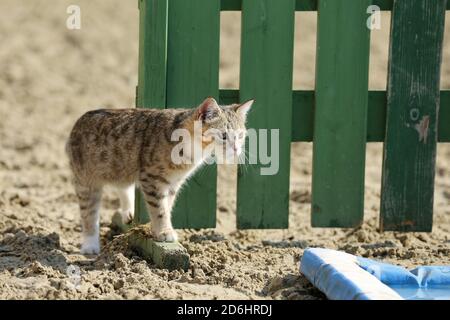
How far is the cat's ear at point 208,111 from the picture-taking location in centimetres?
558

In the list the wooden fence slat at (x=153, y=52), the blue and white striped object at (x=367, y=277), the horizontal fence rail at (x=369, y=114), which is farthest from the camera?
the horizontal fence rail at (x=369, y=114)

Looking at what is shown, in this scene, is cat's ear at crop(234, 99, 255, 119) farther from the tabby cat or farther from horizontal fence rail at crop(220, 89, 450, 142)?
horizontal fence rail at crop(220, 89, 450, 142)

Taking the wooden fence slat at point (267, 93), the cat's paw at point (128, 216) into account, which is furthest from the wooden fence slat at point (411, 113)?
the cat's paw at point (128, 216)

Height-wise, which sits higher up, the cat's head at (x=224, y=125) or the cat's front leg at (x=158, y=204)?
the cat's head at (x=224, y=125)

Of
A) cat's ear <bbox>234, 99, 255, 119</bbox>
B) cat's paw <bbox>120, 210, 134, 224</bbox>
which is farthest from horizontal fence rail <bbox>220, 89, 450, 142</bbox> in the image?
cat's paw <bbox>120, 210, 134, 224</bbox>

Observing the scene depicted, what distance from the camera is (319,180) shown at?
20.7 feet

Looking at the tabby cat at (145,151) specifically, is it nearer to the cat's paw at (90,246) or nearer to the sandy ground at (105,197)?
the cat's paw at (90,246)

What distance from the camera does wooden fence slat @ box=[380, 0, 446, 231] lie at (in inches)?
244

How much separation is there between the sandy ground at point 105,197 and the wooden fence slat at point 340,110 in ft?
1.05

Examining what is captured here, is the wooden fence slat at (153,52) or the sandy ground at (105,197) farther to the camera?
the wooden fence slat at (153,52)

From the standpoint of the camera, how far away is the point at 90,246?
6133 mm

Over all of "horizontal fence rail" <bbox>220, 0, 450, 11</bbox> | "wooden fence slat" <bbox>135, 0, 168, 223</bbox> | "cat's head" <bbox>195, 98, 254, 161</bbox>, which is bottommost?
"cat's head" <bbox>195, 98, 254, 161</bbox>

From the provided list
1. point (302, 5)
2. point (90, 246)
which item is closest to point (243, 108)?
point (302, 5)
